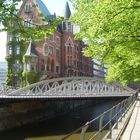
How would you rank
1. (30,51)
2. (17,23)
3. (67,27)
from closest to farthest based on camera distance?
(17,23)
(30,51)
(67,27)

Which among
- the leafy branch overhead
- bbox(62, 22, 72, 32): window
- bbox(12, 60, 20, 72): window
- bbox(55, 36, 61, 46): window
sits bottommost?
the leafy branch overhead

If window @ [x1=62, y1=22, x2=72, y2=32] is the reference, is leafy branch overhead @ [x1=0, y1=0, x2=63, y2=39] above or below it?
below

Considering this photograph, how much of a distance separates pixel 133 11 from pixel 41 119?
36634mm

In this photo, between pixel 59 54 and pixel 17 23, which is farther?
pixel 59 54

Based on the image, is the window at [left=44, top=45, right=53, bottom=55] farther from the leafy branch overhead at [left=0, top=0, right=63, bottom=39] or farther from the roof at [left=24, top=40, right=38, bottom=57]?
the leafy branch overhead at [left=0, top=0, right=63, bottom=39]

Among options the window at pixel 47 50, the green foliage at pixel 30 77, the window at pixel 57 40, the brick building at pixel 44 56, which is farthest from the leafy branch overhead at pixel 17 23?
the window at pixel 57 40

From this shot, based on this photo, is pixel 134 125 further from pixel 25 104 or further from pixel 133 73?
pixel 25 104

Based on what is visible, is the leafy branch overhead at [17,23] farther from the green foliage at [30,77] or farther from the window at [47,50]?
the window at [47,50]

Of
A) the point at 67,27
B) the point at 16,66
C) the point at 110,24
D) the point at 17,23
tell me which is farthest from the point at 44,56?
the point at 17,23

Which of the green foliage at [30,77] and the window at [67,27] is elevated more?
the window at [67,27]

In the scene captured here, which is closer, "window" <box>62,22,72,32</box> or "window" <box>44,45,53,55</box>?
"window" <box>44,45,53,55</box>

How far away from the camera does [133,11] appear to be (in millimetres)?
17969

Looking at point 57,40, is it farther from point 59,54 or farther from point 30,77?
point 30,77

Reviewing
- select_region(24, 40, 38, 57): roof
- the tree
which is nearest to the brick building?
select_region(24, 40, 38, 57): roof
